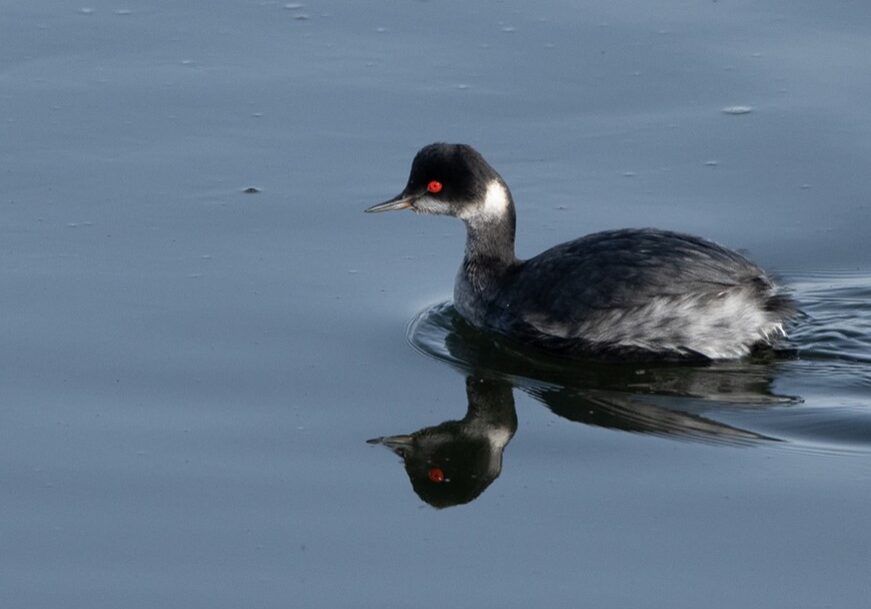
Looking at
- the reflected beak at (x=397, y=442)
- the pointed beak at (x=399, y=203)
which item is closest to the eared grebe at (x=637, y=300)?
the pointed beak at (x=399, y=203)

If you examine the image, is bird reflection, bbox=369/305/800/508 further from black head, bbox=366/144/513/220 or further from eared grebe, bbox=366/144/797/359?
black head, bbox=366/144/513/220

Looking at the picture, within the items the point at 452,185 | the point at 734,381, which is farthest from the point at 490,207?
the point at 734,381

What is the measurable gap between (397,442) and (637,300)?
1.49 m

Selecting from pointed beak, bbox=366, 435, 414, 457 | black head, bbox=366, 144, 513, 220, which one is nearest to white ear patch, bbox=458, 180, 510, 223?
black head, bbox=366, 144, 513, 220

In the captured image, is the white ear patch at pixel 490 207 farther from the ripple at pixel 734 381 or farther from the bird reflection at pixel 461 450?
the bird reflection at pixel 461 450

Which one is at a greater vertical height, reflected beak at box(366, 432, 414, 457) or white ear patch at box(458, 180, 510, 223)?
white ear patch at box(458, 180, 510, 223)

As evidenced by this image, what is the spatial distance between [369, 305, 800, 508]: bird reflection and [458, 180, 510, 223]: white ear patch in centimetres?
55

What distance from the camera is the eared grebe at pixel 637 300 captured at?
27.7 ft

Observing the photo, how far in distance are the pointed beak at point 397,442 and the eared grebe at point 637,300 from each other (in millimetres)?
1282

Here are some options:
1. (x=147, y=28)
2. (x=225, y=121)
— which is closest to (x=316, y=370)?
(x=225, y=121)

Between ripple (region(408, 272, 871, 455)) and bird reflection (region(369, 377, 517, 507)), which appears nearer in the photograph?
bird reflection (region(369, 377, 517, 507))

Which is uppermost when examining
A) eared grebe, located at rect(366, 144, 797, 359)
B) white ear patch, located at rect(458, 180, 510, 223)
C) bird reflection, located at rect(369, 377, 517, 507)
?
white ear patch, located at rect(458, 180, 510, 223)

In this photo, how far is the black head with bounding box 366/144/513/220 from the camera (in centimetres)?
921

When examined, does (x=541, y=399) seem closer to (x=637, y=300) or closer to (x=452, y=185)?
(x=637, y=300)
